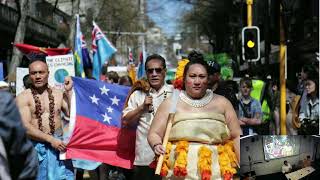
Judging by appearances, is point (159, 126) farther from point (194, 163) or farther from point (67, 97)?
point (67, 97)

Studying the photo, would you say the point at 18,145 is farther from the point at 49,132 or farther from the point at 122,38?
the point at 122,38

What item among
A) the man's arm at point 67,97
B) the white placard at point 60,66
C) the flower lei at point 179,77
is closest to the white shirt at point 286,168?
the flower lei at point 179,77

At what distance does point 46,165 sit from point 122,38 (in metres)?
54.1

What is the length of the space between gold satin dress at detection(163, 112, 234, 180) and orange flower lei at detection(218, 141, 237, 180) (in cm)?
4

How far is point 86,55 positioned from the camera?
16.9 meters

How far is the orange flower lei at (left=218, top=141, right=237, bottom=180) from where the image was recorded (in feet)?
17.0

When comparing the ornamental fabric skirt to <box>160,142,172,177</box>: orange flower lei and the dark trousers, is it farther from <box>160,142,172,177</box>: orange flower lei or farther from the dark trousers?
the dark trousers

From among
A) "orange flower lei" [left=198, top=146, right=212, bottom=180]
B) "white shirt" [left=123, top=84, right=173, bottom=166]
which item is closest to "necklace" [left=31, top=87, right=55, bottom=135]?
"white shirt" [left=123, top=84, right=173, bottom=166]

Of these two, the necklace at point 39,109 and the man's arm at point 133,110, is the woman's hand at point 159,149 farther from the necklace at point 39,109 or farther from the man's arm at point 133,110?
the necklace at point 39,109

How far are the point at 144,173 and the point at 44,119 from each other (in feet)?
3.63

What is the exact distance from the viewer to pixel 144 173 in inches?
261

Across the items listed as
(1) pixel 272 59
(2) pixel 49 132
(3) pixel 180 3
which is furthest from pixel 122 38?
(2) pixel 49 132

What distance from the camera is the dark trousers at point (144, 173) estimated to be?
659cm

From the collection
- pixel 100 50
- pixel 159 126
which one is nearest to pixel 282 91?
pixel 159 126
